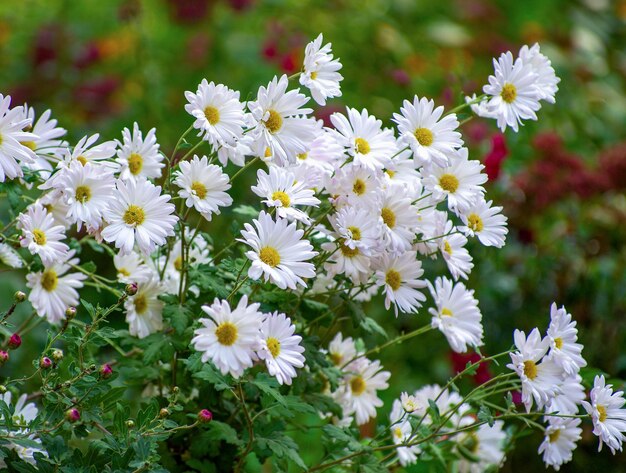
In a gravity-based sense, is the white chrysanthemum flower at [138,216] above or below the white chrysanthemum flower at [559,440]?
above

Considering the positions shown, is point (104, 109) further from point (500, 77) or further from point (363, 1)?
point (500, 77)

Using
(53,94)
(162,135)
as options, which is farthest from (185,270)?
(53,94)

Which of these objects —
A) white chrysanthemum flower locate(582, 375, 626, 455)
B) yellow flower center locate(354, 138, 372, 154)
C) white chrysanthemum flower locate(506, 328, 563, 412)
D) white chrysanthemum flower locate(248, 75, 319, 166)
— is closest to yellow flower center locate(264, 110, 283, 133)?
white chrysanthemum flower locate(248, 75, 319, 166)

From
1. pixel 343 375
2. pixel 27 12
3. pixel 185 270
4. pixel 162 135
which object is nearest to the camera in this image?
pixel 185 270

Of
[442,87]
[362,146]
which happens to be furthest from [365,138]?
[442,87]

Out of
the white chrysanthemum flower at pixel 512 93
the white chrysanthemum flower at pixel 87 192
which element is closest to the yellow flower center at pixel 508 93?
the white chrysanthemum flower at pixel 512 93

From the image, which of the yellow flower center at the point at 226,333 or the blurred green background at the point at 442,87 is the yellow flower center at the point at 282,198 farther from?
the blurred green background at the point at 442,87
